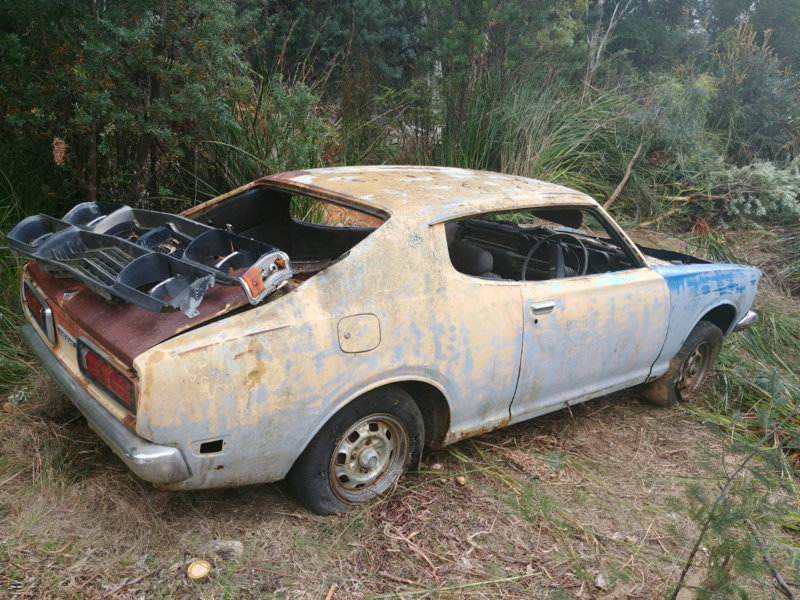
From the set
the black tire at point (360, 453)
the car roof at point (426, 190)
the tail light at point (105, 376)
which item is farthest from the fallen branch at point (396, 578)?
the car roof at point (426, 190)

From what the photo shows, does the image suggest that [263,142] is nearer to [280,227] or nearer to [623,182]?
[280,227]

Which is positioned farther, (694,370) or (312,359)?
(694,370)

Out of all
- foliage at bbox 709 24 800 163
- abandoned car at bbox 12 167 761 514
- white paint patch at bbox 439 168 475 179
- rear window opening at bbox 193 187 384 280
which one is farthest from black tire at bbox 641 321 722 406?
foliage at bbox 709 24 800 163

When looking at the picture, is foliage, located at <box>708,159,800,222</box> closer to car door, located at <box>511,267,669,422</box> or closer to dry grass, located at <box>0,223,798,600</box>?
car door, located at <box>511,267,669,422</box>

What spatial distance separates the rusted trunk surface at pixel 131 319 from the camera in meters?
2.27

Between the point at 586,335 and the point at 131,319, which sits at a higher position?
the point at 131,319

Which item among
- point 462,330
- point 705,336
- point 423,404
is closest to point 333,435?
point 423,404

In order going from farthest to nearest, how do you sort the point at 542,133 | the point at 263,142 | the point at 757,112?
the point at 757,112 → the point at 542,133 → the point at 263,142

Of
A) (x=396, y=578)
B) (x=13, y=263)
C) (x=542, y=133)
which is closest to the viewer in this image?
(x=396, y=578)

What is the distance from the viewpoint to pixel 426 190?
10.1 ft

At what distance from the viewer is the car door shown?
316 centimetres

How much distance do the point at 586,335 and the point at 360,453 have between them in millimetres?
1405

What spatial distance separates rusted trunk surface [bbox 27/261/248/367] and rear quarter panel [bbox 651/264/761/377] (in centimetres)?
266

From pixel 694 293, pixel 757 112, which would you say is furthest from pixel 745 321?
pixel 757 112
